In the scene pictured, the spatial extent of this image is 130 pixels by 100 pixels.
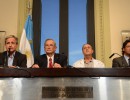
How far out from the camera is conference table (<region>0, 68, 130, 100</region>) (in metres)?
2.50

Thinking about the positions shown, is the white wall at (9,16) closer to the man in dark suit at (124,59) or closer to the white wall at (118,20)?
the white wall at (118,20)

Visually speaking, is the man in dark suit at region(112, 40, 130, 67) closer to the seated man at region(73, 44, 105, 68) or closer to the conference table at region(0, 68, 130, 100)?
the seated man at region(73, 44, 105, 68)

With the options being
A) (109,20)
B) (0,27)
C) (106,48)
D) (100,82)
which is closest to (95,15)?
(109,20)

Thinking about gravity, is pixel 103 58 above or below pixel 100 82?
above

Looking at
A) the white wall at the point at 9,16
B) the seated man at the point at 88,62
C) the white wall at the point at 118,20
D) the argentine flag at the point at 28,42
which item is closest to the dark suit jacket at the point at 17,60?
the seated man at the point at 88,62

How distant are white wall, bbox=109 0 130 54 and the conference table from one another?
8.21 ft

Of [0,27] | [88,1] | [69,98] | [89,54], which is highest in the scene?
[88,1]

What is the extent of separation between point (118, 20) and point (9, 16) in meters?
2.04

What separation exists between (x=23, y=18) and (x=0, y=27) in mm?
450

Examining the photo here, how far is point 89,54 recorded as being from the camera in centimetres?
393

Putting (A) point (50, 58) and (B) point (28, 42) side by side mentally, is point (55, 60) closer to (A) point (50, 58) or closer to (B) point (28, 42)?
(A) point (50, 58)

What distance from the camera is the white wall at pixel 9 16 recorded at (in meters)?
5.00

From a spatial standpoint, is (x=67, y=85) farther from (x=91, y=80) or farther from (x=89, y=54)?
(x=89, y=54)

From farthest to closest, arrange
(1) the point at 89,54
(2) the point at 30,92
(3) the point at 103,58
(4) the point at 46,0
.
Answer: (4) the point at 46,0
(3) the point at 103,58
(1) the point at 89,54
(2) the point at 30,92
